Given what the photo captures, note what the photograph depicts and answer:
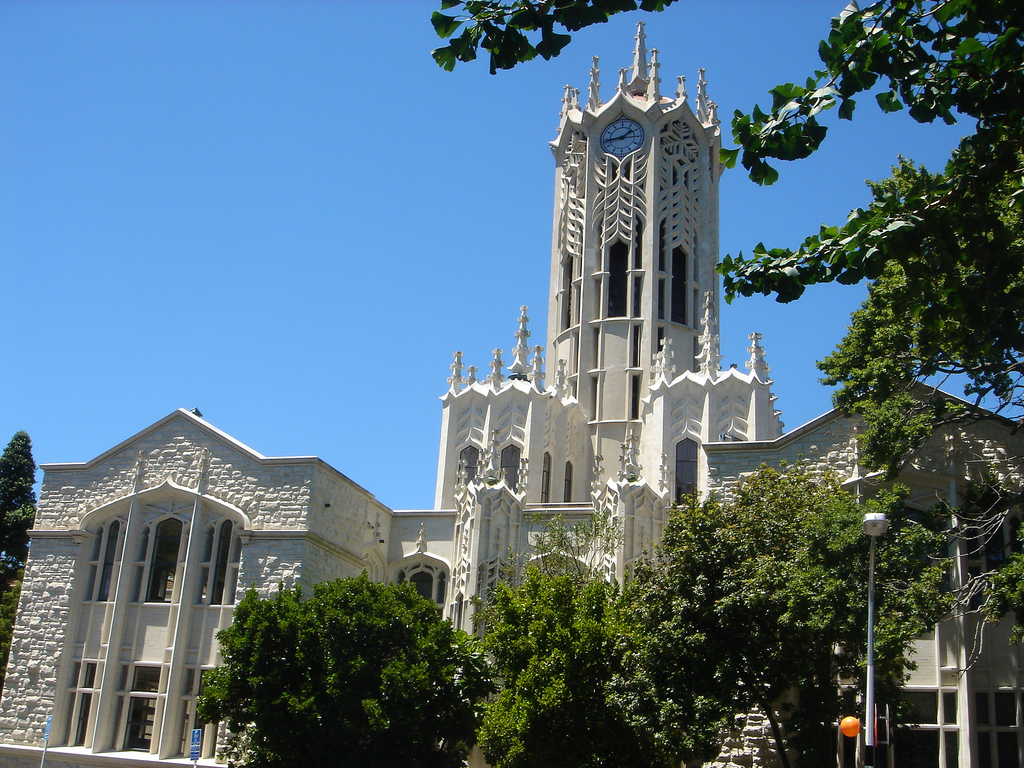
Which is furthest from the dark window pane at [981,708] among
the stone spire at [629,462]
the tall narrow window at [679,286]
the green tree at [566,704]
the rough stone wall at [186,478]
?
the tall narrow window at [679,286]

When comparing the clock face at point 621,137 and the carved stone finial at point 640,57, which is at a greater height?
the carved stone finial at point 640,57

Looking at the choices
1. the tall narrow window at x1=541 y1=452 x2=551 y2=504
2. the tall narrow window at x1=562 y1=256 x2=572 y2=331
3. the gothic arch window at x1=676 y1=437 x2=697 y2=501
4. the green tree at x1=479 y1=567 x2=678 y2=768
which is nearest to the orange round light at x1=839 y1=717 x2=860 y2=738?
the green tree at x1=479 y1=567 x2=678 y2=768


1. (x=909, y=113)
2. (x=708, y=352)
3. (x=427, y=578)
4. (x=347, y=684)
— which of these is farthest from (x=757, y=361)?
(x=909, y=113)

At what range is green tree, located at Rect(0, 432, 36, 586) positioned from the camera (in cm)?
4434

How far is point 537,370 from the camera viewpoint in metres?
43.0

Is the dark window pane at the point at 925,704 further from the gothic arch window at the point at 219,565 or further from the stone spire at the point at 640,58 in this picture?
the stone spire at the point at 640,58

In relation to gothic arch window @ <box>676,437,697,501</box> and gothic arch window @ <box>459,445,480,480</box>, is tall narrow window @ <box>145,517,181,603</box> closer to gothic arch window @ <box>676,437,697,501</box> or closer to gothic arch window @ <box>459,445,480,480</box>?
gothic arch window @ <box>459,445,480,480</box>

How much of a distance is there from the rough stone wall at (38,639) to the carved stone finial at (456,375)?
1648cm

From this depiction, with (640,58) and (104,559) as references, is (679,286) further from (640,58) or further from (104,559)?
(104,559)

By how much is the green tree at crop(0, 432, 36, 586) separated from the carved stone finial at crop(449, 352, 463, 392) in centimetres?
1809

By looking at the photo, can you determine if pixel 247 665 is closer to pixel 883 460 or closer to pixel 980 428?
pixel 883 460

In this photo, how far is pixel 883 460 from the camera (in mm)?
21625

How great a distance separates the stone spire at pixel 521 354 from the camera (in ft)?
141

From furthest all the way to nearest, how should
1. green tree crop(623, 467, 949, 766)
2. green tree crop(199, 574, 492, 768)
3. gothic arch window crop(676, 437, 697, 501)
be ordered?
1. gothic arch window crop(676, 437, 697, 501)
2. green tree crop(199, 574, 492, 768)
3. green tree crop(623, 467, 949, 766)
